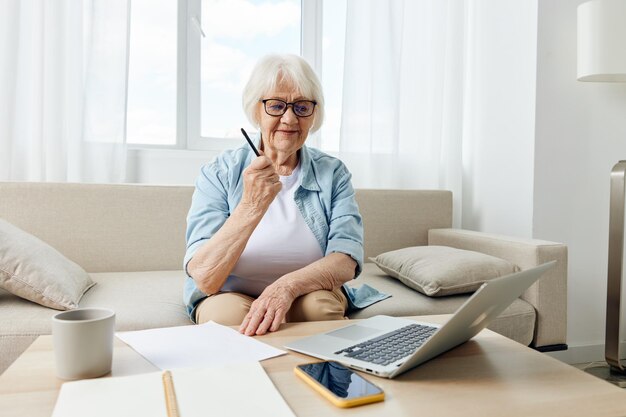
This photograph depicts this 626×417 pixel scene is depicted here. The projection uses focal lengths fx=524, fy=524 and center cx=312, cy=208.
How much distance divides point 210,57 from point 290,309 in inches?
68.7

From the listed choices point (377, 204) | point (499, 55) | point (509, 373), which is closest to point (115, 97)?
point (377, 204)

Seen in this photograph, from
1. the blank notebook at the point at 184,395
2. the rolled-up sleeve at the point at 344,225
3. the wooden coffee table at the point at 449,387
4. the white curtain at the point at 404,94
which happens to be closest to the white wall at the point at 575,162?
the white curtain at the point at 404,94

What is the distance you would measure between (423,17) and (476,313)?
2226 millimetres

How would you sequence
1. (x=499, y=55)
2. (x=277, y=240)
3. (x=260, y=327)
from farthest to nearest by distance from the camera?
(x=499, y=55) < (x=277, y=240) < (x=260, y=327)

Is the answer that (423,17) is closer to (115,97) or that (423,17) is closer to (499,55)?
(499,55)

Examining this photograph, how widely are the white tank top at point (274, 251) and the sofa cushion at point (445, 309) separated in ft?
0.91

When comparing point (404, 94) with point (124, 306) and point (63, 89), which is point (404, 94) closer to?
point (63, 89)

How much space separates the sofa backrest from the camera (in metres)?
1.89

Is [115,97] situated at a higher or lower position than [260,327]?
higher

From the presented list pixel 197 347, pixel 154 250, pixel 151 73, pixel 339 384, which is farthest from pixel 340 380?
pixel 151 73

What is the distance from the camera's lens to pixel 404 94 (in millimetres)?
2689

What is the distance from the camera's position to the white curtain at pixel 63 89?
6.91 feet

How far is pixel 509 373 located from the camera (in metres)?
0.79

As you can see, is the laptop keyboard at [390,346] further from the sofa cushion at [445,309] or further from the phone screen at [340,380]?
the sofa cushion at [445,309]
